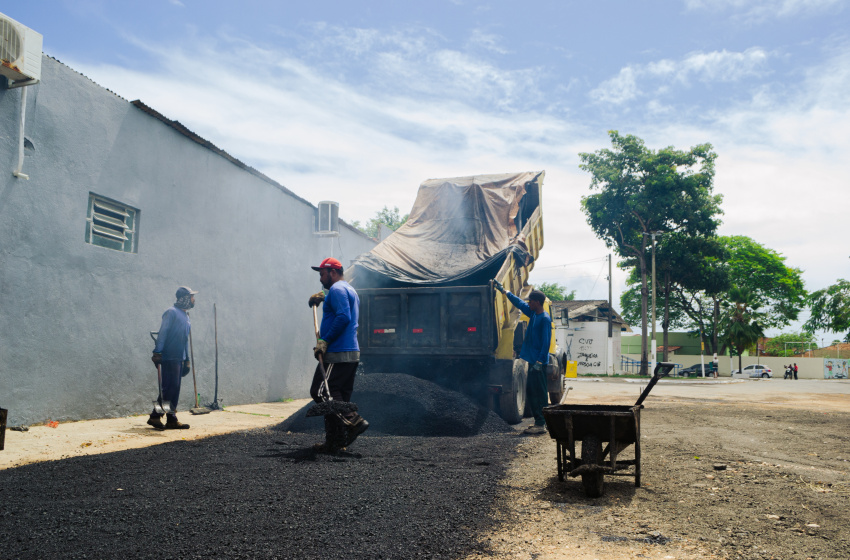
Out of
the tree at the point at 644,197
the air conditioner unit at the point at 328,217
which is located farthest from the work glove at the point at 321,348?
the tree at the point at 644,197

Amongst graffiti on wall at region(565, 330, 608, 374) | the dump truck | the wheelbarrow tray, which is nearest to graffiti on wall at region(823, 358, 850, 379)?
graffiti on wall at region(565, 330, 608, 374)

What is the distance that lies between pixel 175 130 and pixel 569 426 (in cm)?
817

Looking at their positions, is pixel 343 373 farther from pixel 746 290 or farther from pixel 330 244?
pixel 746 290

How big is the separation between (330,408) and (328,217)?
29.8 feet

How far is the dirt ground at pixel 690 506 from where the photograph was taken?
3.32 meters

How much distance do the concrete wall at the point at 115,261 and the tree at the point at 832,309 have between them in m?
47.5

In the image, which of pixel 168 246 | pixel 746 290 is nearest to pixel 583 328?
pixel 746 290

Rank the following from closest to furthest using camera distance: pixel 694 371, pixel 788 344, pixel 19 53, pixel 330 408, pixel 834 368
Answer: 1. pixel 330 408
2. pixel 19 53
3. pixel 694 371
4. pixel 834 368
5. pixel 788 344

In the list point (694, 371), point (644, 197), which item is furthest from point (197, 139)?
point (694, 371)

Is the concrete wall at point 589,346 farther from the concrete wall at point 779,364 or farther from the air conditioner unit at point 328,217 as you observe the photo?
the air conditioner unit at point 328,217

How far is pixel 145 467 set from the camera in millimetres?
4984

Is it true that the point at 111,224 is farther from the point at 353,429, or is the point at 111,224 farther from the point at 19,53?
the point at 353,429

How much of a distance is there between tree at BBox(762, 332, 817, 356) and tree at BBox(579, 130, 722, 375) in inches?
1348

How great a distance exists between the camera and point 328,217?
1421 centimetres
